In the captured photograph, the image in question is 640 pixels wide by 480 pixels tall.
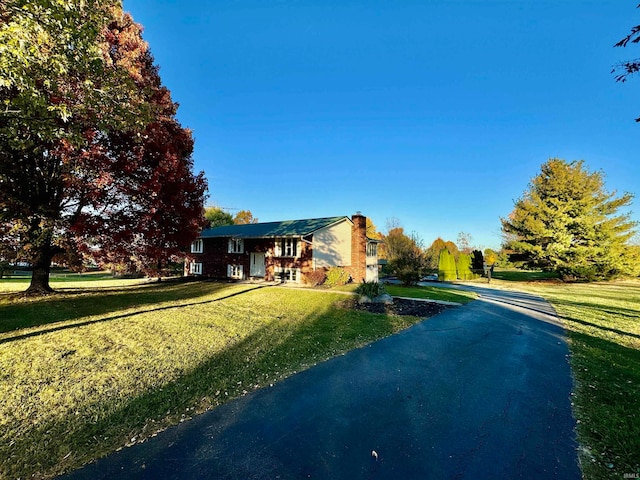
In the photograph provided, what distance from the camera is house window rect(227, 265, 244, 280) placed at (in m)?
23.9

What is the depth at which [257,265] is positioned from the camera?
23.5 m

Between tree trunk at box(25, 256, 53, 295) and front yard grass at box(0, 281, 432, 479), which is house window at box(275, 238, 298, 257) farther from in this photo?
tree trunk at box(25, 256, 53, 295)

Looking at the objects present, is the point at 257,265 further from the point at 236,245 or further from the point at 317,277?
the point at 317,277

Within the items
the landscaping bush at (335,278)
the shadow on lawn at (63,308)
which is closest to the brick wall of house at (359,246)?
the landscaping bush at (335,278)

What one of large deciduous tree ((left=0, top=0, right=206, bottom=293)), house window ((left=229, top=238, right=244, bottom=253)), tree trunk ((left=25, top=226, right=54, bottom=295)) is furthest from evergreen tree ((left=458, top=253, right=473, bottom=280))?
tree trunk ((left=25, top=226, right=54, bottom=295))

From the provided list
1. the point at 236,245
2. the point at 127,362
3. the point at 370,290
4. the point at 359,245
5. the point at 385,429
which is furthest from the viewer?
the point at 236,245

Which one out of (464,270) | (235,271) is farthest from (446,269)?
(235,271)

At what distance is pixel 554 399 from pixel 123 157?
1420 cm

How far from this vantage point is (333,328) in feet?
27.5

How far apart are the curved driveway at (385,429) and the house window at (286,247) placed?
53.2 feet

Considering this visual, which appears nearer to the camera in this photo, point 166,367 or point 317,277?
point 166,367

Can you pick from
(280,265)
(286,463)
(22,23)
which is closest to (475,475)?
(286,463)

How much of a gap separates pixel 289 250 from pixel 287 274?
182cm

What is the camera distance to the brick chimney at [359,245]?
882 inches
